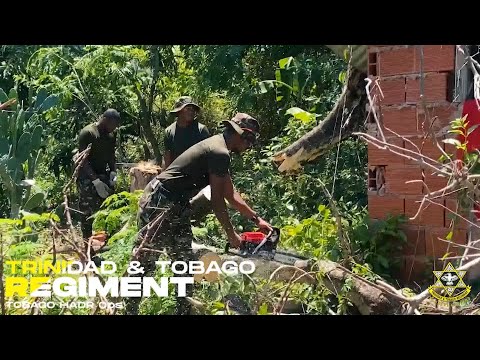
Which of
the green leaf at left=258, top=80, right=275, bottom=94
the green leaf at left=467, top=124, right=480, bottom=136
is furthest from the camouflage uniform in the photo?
the green leaf at left=467, top=124, right=480, bottom=136

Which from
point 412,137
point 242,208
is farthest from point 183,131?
point 412,137

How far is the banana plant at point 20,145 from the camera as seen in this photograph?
5789 mm

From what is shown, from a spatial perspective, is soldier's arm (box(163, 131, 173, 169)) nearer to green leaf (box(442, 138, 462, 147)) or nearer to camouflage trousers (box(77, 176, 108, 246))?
camouflage trousers (box(77, 176, 108, 246))

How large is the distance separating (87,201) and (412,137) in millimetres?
2214

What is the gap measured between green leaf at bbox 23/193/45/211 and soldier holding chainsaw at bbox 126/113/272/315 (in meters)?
0.67

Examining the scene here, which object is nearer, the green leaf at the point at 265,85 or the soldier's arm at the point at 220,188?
the soldier's arm at the point at 220,188

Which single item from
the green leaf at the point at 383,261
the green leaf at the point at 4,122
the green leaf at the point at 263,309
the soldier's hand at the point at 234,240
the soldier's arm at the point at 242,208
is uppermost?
the green leaf at the point at 4,122

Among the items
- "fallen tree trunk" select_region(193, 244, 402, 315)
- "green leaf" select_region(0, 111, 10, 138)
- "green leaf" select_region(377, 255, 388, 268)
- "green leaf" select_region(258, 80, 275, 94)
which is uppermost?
"green leaf" select_region(258, 80, 275, 94)

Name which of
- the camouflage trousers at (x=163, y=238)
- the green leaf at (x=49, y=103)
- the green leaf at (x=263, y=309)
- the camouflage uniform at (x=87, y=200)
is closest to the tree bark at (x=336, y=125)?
the camouflage trousers at (x=163, y=238)

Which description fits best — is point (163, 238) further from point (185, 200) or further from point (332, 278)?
point (332, 278)

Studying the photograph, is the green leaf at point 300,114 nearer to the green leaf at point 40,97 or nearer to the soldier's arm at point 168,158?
the soldier's arm at point 168,158

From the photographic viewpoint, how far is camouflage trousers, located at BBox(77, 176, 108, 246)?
19.1ft

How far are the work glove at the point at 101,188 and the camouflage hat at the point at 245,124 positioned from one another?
94 centimetres

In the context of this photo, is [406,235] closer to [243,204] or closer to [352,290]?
[352,290]
